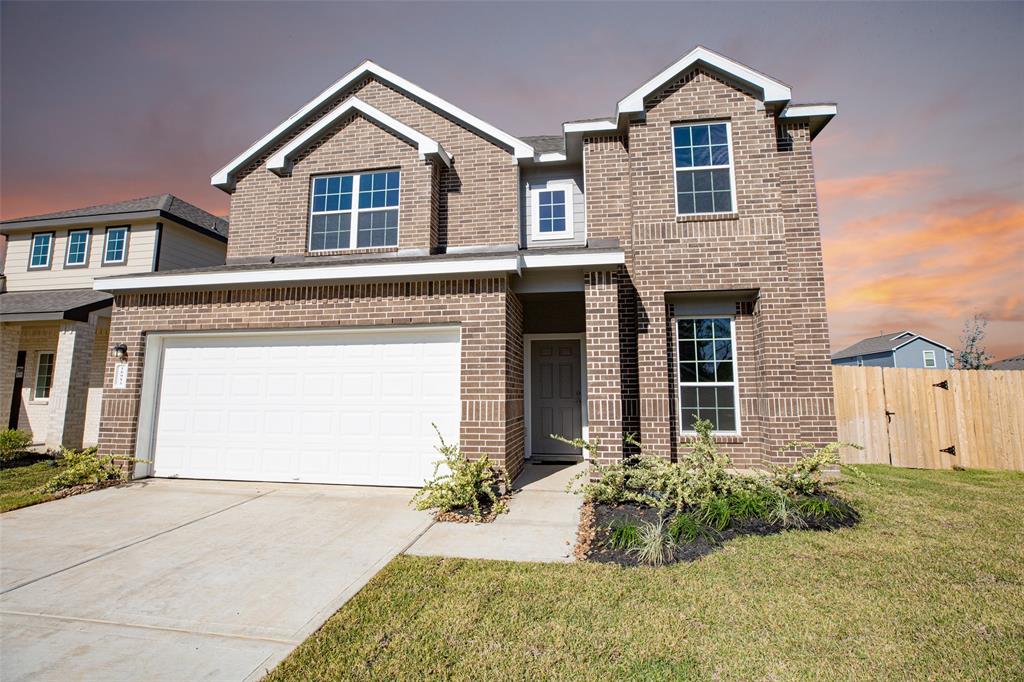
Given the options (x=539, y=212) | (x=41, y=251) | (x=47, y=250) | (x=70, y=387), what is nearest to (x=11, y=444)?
(x=70, y=387)

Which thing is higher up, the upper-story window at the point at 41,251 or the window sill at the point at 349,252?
the upper-story window at the point at 41,251

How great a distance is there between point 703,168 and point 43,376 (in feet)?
63.6

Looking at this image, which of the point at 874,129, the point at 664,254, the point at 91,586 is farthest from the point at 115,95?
the point at 874,129

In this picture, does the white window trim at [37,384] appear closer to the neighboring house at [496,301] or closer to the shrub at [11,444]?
the shrub at [11,444]

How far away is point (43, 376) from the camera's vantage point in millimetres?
13484

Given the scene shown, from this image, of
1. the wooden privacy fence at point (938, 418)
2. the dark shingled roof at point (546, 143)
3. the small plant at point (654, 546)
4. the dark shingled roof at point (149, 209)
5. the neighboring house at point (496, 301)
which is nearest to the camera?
the small plant at point (654, 546)

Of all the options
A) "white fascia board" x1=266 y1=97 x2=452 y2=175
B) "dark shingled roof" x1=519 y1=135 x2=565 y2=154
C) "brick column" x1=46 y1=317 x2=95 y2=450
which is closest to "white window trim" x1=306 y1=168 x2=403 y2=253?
"white fascia board" x1=266 y1=97 x2=452 y2=175

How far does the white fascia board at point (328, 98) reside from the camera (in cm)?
1025

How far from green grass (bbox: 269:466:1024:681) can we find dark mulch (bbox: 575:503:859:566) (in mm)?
185

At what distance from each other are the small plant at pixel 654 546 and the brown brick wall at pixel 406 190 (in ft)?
21.2

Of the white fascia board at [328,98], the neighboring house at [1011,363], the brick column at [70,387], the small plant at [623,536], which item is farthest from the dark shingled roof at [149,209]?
the neighboring house at [1011,363]

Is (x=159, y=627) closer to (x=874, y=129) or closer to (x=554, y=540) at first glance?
(x=554, y=540)

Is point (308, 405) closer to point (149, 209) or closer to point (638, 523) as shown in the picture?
point (638, 523)

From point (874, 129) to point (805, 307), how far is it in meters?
5.39
